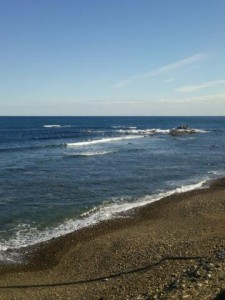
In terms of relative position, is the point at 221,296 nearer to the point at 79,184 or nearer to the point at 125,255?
the point at 125,255

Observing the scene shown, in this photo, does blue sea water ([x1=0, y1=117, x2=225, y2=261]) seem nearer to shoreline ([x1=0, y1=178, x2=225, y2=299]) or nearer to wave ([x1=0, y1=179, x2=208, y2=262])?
wave ([x1=0, y1=179, x2=208, y2=262])

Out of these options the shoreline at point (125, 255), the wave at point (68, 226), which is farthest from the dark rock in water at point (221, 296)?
the wave at point (68, 226)

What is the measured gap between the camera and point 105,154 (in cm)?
5897

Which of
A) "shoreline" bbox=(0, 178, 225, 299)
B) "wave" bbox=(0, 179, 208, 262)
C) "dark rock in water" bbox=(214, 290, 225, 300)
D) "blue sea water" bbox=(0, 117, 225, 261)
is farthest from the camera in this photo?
"blue sea water" bbox=(0, 117, 225, 261)

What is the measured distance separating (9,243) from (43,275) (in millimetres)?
4601

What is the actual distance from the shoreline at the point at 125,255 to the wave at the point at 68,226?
68cm

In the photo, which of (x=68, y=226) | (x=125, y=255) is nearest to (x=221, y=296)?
(x=125, y=255)

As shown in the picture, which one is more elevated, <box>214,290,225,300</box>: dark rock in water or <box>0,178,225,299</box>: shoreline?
<box>214,290,225,300</box>: dark rock in water

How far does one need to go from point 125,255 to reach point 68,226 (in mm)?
6345

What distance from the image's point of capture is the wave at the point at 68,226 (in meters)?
21.8

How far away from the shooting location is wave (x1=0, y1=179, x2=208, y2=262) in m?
21.8

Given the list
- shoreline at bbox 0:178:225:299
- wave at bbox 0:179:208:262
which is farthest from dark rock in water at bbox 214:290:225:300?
wave at bbox 0:179:208:262

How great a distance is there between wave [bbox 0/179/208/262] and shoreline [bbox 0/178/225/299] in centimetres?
68

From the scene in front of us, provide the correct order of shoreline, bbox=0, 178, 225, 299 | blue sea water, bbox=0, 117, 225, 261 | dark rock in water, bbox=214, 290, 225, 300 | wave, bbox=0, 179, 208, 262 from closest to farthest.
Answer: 1. dark rock in water, bbox=214, 290, 225, 300
2. shoreline, bbox=0, 178, 225, 299
3. wave, bbox=0, 179, 208, 262
4. blue sea water, bbox=0, 117, 225, 261
